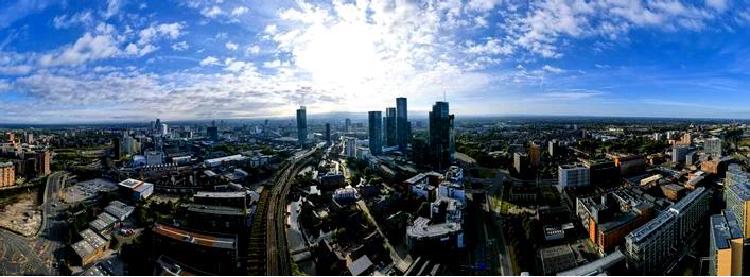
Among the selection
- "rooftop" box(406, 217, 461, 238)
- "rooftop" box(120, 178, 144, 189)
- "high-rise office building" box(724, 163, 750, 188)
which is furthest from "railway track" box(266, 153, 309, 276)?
"high-rise office building" box(724, 163, 750, 188)

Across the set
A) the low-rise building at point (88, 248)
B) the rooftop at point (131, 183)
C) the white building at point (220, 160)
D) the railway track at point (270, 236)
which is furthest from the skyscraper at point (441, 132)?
the low-rise building at point (88, 248)

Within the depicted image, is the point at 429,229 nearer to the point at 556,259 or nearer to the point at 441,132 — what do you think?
the point at 556,259

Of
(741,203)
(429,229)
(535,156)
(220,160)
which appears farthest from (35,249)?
(535,156)

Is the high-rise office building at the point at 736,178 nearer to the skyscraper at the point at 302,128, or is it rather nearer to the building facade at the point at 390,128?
the building facade at the point at 390,128

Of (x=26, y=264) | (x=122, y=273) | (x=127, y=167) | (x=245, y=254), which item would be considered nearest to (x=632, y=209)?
(x=245, y=254)

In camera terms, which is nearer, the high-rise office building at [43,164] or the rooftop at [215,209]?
the rooftop at [215,209]

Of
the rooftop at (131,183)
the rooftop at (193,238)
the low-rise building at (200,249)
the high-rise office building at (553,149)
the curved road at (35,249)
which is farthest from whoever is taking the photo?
the high-rise office building at (553,149)

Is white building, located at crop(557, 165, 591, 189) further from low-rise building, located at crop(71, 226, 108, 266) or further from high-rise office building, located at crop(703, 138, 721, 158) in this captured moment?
low-rise building, located at crop(71, 226, 108, 266)
